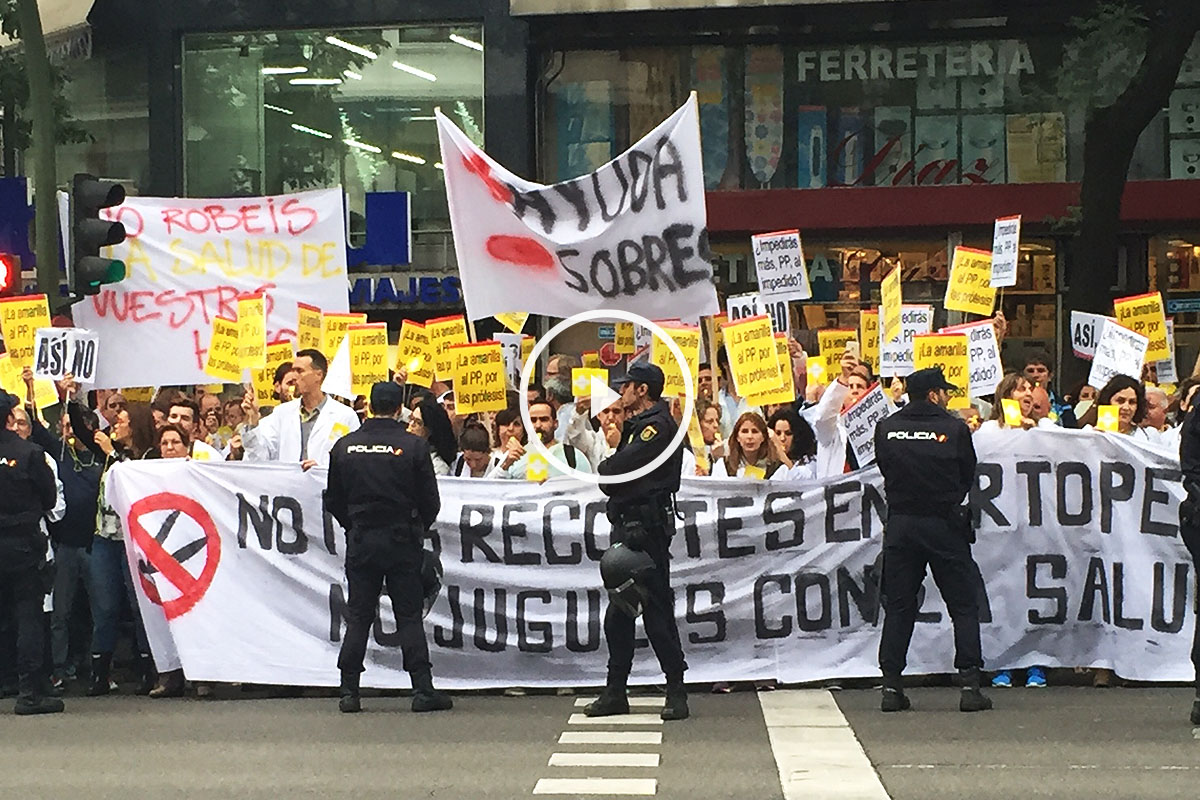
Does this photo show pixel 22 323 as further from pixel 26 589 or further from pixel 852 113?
pixel 852 113

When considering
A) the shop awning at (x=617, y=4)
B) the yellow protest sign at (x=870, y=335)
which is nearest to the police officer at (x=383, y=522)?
the yellow protest sign at (x=870, y=335)

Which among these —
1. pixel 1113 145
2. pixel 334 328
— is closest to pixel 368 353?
pixel 334 328

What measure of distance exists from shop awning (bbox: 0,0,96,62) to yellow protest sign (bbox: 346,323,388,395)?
35.2ft

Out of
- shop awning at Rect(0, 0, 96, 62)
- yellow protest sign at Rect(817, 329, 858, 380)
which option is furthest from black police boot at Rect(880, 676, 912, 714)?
shop awning at Rect(0, 0, 96, 62)

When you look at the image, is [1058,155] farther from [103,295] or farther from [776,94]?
[103,295]

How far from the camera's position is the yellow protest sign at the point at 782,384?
13.2m

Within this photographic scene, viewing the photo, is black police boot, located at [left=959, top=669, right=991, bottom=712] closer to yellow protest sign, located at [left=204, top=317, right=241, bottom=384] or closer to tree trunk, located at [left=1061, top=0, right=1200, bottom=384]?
yellow protest sign, located at [left=204, top=317, right=241, bottom=384]

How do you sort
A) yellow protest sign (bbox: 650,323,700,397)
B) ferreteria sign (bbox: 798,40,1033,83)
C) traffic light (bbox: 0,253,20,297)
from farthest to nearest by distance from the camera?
ferreteria sign (bbox: 798,40,1033,83)
traffic light (bbox: 0,253,20,297)
yellow protest sign (bbox: 650,323,700,397)

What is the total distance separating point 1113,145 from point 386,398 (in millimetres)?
9755

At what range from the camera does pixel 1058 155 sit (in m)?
22.0

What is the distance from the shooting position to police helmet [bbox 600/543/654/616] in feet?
35.4

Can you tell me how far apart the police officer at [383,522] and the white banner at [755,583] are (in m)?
0.98

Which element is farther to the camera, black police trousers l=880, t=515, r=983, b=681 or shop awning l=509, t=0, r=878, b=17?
shop awning l=509, t=0, r=878, b=17

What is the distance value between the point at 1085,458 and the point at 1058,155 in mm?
10127
